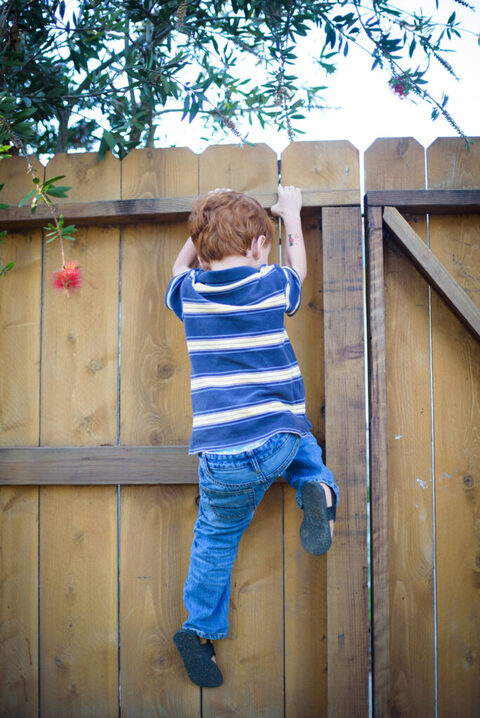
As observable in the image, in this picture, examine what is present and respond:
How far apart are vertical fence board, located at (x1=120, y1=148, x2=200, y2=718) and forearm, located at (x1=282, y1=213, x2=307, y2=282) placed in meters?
0.43

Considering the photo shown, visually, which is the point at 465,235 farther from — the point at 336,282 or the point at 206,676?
the point at 206,676

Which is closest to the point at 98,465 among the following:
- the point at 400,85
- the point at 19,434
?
the point at 19,434

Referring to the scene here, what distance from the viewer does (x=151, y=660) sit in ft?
6.27

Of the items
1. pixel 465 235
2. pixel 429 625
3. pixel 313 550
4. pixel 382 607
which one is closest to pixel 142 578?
pixel 313 550

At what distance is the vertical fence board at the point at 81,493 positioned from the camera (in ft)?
6.36

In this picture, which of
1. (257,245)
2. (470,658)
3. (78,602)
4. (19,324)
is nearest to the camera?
(257,245)

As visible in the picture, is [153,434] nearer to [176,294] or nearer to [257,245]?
[176,294]

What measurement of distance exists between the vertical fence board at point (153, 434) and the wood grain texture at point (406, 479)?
72 centimetres

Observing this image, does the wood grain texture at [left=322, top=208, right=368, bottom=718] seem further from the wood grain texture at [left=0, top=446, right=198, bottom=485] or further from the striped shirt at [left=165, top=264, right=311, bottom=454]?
the wood grain texture at [left=0, top=446, right=198, bottom=485]

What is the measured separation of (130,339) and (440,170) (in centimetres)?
135

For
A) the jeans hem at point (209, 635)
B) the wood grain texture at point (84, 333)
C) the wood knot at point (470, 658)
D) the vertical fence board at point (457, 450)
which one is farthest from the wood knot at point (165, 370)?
the wood knot at point (470, 658)

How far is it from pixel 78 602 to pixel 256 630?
2.25 feet

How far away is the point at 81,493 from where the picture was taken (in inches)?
77.7

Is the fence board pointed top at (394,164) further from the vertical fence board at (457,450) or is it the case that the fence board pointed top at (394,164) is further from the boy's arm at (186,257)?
the boy's arm at (186,257)
